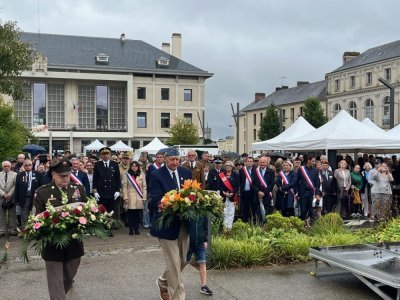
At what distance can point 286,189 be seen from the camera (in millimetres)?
12094

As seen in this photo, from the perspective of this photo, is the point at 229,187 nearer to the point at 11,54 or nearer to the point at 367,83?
the point at 11,54

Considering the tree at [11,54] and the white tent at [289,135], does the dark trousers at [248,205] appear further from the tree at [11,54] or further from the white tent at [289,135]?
the tree at [11,54]

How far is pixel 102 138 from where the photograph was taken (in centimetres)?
5459

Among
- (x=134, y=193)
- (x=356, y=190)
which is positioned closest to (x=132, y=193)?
(x=134, y=193)

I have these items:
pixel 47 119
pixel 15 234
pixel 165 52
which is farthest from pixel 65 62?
pixel 15 234

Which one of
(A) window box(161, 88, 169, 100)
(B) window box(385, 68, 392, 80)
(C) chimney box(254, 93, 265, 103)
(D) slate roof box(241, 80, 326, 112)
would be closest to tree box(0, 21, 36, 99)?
(A) window box(161, 88, 169, 100)

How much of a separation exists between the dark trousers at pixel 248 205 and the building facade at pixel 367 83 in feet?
146

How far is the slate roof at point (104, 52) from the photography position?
52906 mm

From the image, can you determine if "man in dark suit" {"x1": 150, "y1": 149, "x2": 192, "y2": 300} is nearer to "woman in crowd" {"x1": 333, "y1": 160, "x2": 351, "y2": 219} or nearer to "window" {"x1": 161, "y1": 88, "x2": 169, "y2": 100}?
"woman in crowd" {"x1": 333, "y1": 160, "x2": 351, "y2": 219}

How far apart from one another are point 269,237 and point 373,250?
6.31ft

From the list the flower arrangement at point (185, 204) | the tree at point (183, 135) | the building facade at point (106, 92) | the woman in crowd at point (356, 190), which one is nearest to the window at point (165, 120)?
the building facade at point (106, 92)

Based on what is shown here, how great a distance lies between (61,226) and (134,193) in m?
6.58

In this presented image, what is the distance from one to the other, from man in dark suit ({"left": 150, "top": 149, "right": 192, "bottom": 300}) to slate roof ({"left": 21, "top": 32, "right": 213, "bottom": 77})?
48.2m

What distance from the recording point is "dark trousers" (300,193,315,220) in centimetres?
1207
